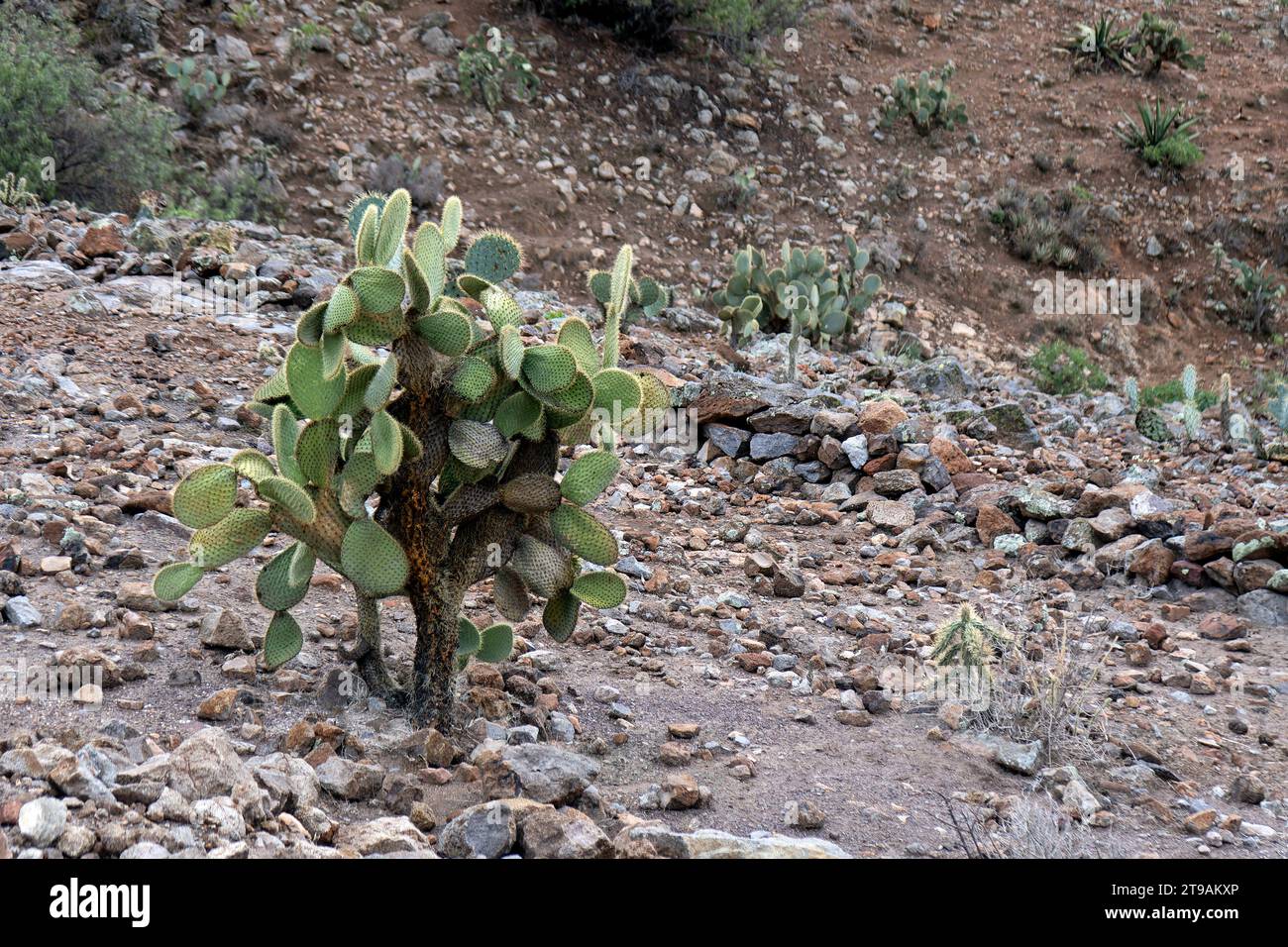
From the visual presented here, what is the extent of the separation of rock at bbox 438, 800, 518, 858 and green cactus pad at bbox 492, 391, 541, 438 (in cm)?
106

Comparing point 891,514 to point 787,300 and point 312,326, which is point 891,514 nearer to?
point 312,326

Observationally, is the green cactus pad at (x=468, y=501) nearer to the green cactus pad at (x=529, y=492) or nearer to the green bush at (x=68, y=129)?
the green cactus pad at (x=529, y=492)

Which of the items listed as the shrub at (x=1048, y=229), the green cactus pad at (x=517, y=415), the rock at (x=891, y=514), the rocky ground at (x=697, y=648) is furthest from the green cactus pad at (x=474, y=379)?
the shrub at (x=1048, y=229)

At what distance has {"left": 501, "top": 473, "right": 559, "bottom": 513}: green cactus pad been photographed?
3291 mm

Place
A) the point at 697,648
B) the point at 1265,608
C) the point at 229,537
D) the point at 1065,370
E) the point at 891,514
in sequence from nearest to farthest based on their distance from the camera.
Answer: the point at 229,537 → the point at 697,648 → the point at 1265,608 → the point at 891,514 → the point at 1065,370

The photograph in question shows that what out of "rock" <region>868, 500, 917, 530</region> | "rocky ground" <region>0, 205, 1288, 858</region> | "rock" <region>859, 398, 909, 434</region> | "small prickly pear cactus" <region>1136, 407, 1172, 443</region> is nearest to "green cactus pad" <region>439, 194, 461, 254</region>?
"rocky ground" <region>0, 205, 1288, 858</region>

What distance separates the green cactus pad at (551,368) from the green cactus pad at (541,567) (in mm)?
488

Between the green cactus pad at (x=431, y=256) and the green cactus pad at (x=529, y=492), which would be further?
the green cactus pad at (x=529, y=492)

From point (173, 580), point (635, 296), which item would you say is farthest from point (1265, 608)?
point (635, 296)

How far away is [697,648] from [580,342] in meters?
1.32

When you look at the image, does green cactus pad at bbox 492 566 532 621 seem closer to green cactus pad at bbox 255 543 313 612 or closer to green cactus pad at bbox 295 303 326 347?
green cactus pad at bbox 255 543 313 612

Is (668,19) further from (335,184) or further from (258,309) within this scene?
(258,309)

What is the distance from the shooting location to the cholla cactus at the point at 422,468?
9.93ft

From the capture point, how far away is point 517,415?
3273 mm
